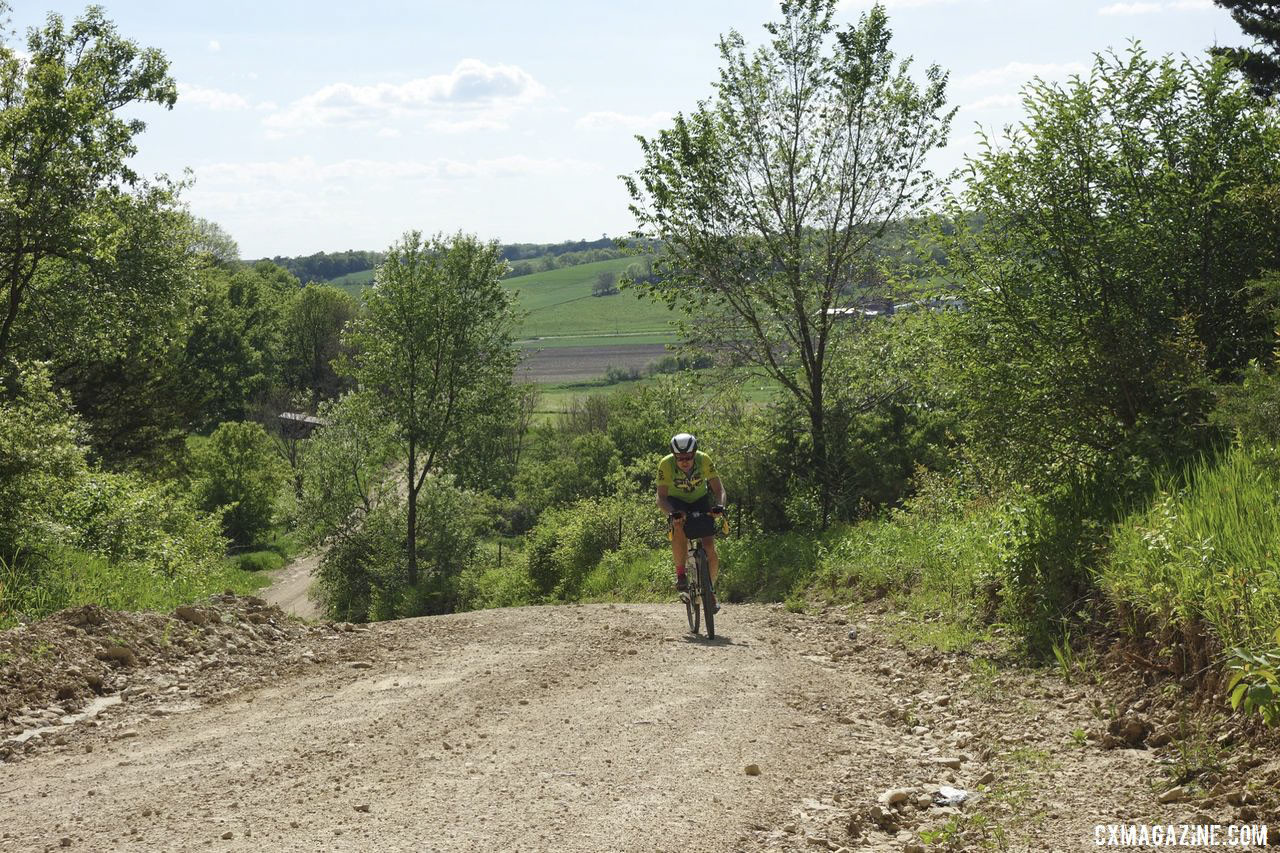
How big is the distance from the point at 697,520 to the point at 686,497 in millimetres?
282

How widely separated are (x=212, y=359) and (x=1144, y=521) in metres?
64.6

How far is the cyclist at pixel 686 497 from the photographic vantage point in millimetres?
11330

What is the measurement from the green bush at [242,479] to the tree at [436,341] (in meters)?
20.4

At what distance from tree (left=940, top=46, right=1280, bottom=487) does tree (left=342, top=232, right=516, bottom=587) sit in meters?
26.5

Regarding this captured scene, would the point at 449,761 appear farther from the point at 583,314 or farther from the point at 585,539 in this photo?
the point at 583,314

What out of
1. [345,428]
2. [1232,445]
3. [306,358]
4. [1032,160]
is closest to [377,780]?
[1232,445]

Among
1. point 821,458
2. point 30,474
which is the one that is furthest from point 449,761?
point 821,458

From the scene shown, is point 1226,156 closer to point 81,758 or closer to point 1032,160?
point 1032,160

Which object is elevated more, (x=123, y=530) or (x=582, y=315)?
(x=582, y=315)

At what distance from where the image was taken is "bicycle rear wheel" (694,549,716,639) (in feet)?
36.7

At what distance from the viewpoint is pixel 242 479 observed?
174ft

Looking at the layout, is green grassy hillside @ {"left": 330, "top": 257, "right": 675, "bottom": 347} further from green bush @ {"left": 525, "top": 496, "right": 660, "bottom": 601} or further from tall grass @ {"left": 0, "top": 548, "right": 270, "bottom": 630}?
tall grass @ {"left": 0, "top": 548, "right": 270, "bottom": 630}

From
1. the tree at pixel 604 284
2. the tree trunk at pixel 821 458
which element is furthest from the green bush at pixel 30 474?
the tree at pixel 604 284

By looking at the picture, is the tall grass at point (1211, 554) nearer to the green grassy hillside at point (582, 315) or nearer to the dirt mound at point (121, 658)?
the dirt mound at point (121, 658)
